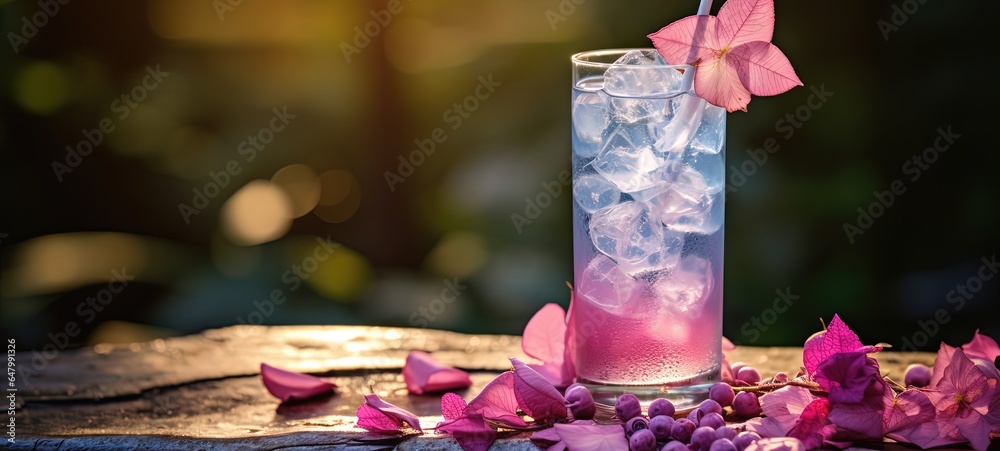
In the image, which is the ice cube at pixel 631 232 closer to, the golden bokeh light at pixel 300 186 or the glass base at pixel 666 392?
the glass base at pixel 666 392

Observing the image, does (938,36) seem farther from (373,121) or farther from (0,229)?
(0,229)

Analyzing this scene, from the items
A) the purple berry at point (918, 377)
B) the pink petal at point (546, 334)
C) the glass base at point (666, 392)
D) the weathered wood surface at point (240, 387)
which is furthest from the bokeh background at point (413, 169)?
the glass base at point (666, 392)

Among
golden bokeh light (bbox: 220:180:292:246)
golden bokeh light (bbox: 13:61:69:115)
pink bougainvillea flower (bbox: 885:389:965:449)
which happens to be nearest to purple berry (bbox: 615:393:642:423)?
pink bougainvillea flower (bbox: 885:389:965:449)

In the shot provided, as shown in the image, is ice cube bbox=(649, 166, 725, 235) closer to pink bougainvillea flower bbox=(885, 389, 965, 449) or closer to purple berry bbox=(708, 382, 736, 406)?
purple berry bbox=(708, 382, 736, 406)

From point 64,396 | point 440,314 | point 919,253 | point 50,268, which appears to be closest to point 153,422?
point 64,396

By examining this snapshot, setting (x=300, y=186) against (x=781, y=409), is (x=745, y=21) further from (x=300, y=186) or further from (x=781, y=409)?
(x=300, y=186)

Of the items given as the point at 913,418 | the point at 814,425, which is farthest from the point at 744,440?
the point at 913,418

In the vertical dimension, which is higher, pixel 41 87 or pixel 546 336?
pixel 41 87
